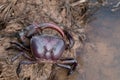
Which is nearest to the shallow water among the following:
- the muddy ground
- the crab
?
the muddy ground

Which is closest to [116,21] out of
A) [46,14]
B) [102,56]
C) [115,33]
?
[115,33]

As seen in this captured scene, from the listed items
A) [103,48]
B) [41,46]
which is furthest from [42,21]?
[103,48]

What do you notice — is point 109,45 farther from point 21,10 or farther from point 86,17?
point 21,10

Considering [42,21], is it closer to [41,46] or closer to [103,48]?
[41,46]

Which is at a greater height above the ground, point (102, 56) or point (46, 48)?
point (46, 48)

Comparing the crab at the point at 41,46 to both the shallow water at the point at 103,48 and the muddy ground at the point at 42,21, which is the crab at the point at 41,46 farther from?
the shallow water at the point at 103,48

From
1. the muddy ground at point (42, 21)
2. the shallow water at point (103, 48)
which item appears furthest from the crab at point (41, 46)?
the shallow water at point (103, 48)
